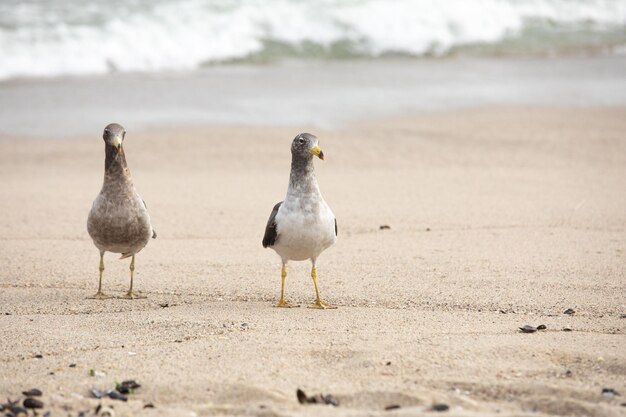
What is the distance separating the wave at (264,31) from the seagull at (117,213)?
36.3ft

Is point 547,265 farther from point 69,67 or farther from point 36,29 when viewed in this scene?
point 36,29

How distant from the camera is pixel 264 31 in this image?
21375 mm

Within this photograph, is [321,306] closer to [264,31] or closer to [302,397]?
[302,397]

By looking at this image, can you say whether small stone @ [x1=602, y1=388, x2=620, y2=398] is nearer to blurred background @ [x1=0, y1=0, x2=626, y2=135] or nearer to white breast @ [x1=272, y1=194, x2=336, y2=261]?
white breast @ [x1=272, y1=194, x2=336, y2=261]

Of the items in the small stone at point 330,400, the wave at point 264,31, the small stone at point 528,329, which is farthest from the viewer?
the wave at point 264,31

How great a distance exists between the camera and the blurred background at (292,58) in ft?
48.9

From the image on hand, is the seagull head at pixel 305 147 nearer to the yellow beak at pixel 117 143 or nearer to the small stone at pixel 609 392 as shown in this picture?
the yellow beak at pixel 117 143

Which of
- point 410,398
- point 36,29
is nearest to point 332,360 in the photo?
point 410,398

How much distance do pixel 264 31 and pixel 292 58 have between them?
6.15 feet

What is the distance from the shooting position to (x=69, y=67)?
18203 mm

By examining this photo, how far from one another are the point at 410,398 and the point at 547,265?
3.18 metres

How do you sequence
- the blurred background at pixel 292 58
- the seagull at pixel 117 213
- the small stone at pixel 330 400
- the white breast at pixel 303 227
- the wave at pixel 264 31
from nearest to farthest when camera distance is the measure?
the small stone at pixel 330 400, the white breast at pixel 303 227, the seagull at pixel 117 213, the blurred background at pixel 292 58, the wave at pixel 264 31

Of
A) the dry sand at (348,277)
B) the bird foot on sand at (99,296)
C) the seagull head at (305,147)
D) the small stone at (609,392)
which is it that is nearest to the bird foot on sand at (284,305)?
the dry sand at (348,277)

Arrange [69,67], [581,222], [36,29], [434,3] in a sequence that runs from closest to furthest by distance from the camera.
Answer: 1. [581,222]
2. [69,67]
3. [36,29]
4. [434,3]
